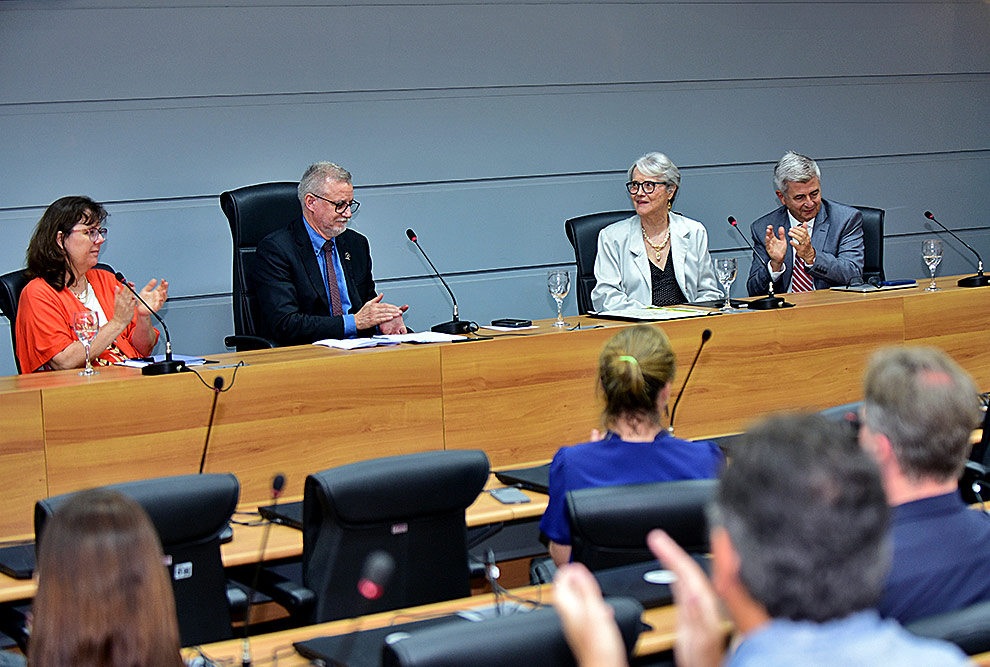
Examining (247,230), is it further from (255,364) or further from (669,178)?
(669,178)

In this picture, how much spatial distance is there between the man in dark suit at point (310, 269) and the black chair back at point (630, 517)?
2.12 meters

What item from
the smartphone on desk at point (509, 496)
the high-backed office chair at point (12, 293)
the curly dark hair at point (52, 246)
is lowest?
the smartphone on desk at point (509, 496)

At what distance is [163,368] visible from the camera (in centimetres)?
309

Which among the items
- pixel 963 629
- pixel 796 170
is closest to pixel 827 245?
pixel 796 170

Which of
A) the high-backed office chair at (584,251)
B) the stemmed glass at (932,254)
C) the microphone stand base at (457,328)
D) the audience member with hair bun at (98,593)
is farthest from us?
the high-backed office chair at (584,251)

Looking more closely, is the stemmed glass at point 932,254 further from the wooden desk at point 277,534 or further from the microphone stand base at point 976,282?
the wooden desk at point 277,534

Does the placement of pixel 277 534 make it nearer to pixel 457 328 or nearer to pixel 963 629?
pixel 457 328

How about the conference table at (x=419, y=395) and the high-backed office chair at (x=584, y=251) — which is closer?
the conference table at (x=419, y=395)

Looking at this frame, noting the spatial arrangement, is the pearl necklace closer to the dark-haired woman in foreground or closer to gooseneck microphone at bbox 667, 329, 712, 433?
gooseneck microphone at bbox 667, 329, 712, 433

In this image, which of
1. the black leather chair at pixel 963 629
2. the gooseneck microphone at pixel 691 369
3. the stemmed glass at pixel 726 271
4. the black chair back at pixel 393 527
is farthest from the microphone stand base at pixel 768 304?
the black leather chair at pixel 963 629

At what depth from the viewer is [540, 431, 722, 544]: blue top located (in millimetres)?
2371

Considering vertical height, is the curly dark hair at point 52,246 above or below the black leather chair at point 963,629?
above

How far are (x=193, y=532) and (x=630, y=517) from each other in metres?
0.82

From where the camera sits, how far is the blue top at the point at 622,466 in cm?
237
